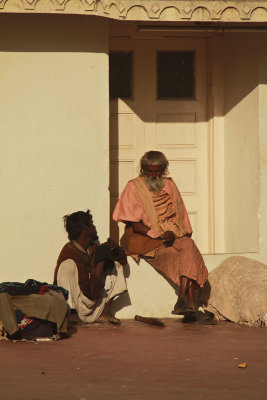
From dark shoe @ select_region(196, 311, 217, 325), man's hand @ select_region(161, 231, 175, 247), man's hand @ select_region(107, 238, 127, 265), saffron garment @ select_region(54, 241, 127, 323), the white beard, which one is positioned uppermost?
the white beard

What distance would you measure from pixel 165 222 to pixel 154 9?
209 cm

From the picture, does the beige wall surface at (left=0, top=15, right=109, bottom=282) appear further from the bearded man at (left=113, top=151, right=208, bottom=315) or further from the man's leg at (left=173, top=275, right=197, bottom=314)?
the man's leg at (left=173, top=275, right=197, bottom=314)

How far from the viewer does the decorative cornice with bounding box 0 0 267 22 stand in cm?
991

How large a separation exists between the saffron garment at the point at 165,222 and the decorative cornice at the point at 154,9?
5.39 ft

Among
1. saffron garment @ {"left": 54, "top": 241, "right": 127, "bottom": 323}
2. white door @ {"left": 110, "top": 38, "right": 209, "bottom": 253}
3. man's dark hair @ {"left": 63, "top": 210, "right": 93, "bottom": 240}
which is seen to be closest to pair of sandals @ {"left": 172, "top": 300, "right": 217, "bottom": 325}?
saffron garment @ {"left": 54, "top": 241, "right": 127, "bottom": 323}

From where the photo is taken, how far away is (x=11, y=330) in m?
9.06

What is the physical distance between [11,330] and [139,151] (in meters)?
3.54

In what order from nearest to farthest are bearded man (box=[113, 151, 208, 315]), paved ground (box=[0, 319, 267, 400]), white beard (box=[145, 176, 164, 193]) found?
paved ground (box=[0, 319, 267, 400]) < bearded man (box=[113, 151, 208, 315]) < white beard (box=[145, 176, 164, 193])

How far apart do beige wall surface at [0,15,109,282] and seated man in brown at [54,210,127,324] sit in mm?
345

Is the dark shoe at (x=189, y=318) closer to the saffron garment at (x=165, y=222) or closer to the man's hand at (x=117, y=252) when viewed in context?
the saffron garment at (x=165, y=222)

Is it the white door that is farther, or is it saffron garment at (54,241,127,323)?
the white door

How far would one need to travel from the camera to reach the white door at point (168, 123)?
11.9 m

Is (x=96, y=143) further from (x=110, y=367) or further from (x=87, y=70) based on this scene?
(x=110, y=367)

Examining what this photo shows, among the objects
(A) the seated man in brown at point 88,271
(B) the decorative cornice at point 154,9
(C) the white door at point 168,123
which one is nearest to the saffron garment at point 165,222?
(A) the seated man in brown at point 88,271
